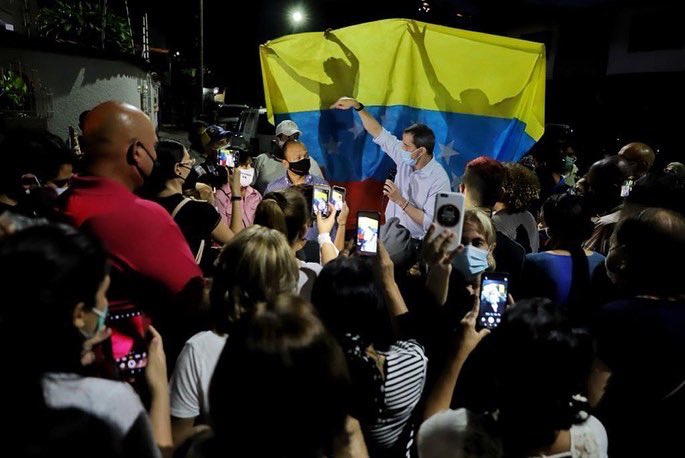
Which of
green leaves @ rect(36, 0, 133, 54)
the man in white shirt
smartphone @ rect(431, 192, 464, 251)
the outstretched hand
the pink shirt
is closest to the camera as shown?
the outstretched hand

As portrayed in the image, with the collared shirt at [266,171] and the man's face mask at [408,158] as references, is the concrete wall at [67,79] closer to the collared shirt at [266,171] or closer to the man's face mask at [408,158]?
the collared shirt at [266,171]

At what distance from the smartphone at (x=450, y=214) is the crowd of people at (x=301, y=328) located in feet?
0.19

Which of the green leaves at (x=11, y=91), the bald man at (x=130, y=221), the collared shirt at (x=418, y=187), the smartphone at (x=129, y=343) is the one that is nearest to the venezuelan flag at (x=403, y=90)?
the collared shirt at (x=418, y=187)

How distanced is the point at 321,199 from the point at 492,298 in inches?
68.8

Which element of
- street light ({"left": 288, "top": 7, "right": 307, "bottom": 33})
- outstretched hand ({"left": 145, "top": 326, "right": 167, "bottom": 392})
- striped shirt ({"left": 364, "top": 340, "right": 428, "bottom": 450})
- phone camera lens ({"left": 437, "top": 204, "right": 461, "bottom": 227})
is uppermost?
street light ({"left": 288, "top": 7, "right": 307, "bottom": 33})

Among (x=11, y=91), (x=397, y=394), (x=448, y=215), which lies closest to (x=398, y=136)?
(x=448, y=215)

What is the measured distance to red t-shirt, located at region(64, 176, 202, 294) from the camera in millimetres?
2260

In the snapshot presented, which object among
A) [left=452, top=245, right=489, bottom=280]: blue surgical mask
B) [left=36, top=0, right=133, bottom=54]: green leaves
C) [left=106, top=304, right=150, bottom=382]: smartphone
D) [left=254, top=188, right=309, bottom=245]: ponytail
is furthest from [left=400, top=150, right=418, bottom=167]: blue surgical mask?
[left=36, top=0, right=133, bottom=54]: green leaves

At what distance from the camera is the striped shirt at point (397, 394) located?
2098 mm

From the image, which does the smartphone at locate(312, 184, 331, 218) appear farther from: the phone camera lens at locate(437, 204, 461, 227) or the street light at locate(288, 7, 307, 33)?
the street light at locate(288, 7, 307, 33)

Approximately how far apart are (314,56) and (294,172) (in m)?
1.23

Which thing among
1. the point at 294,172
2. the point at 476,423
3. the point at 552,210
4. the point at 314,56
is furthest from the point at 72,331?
the point at 314,56

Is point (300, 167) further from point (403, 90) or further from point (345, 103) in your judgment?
point (403, 90)

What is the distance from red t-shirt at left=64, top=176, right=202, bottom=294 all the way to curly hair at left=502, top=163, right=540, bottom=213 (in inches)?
115
